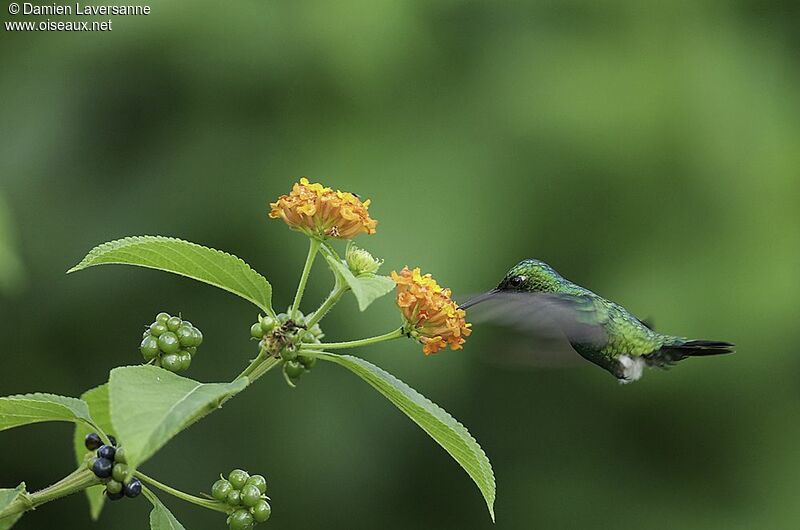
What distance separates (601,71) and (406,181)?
0.79m

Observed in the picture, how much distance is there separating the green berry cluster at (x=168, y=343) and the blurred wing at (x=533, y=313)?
569 millimetres

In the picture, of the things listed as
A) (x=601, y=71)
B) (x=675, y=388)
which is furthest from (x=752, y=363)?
(x=601, y=71)

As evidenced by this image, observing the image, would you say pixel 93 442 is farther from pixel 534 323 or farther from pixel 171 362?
pixel 534 323

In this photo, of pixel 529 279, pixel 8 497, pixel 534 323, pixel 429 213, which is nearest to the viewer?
pixel 8 497

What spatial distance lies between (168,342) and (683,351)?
1189mm

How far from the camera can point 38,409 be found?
4.09 feet

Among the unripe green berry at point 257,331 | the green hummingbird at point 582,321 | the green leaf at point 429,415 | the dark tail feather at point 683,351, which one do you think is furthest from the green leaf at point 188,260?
the dark tail feather at point 683,351

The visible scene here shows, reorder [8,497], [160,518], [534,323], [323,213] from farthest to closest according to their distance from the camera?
[534,323] < [323,213] < [160,518] < [8,497]

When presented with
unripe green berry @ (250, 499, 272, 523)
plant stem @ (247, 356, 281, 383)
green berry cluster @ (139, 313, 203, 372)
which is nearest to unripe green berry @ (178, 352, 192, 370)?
green berry cluster @ (139, 313, 203, 372)

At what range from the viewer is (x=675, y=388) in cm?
340

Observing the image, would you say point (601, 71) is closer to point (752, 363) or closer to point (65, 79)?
point (752, 363)

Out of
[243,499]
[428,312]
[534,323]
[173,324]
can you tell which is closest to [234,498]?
[243,499]

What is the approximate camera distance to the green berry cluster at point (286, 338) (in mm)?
1309

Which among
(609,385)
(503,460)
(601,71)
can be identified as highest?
(601,71)
